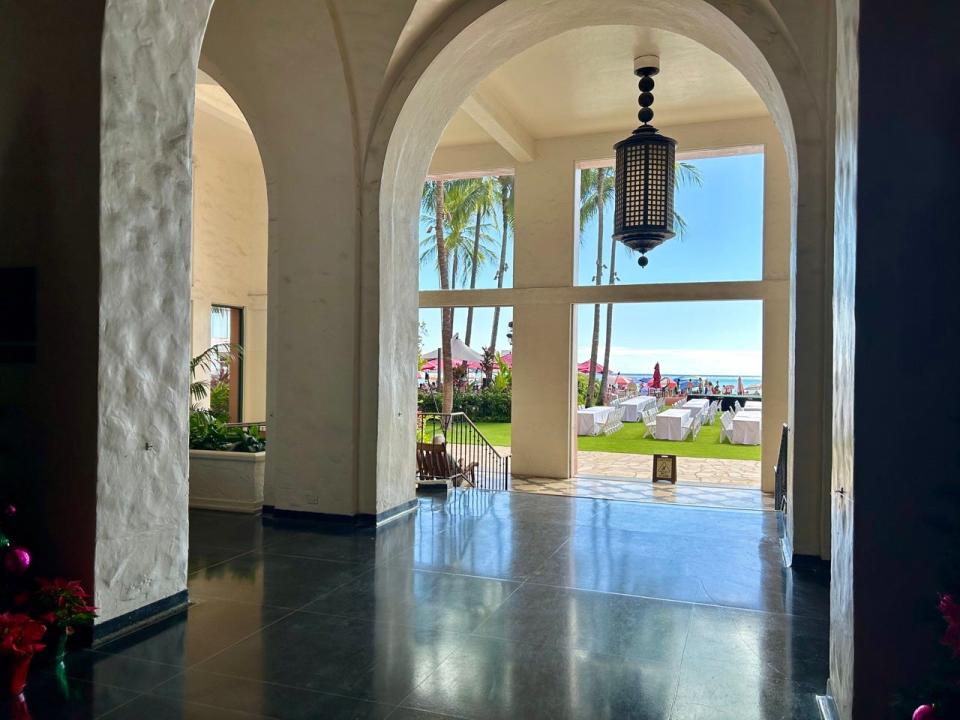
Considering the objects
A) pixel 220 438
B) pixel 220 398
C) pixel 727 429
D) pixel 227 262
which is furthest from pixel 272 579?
pixel 727 429

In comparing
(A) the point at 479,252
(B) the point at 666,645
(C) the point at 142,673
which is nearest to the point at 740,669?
(B) the point at 666,645

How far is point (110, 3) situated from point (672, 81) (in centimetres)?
734

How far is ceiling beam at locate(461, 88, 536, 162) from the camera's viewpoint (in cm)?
916

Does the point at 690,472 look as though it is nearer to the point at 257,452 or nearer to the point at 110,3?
the point at 257,452

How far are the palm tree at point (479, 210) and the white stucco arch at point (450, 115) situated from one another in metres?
13.9

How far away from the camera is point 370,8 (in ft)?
17.1

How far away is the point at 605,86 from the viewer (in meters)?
9.07

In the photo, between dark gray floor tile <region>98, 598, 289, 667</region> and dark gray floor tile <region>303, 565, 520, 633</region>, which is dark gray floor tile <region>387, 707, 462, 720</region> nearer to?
dark gray floor tile <region>303, 565, 520, 633</region>

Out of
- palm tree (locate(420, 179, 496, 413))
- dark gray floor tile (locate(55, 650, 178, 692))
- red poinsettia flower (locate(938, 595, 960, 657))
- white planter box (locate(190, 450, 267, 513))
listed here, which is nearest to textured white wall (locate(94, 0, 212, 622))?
dark gray floor tile (locate(55, 650, 178, 692))

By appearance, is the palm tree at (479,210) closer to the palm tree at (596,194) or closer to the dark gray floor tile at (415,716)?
the palm tree at (596,194)

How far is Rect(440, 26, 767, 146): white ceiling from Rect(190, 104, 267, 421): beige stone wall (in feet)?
11.6

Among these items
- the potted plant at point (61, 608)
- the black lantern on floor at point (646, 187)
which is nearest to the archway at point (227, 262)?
the black lantern on floor at point (646, 187)

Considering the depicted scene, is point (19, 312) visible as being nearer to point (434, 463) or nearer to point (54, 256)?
point (54, 256)

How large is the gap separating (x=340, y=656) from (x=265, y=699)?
45 cm
